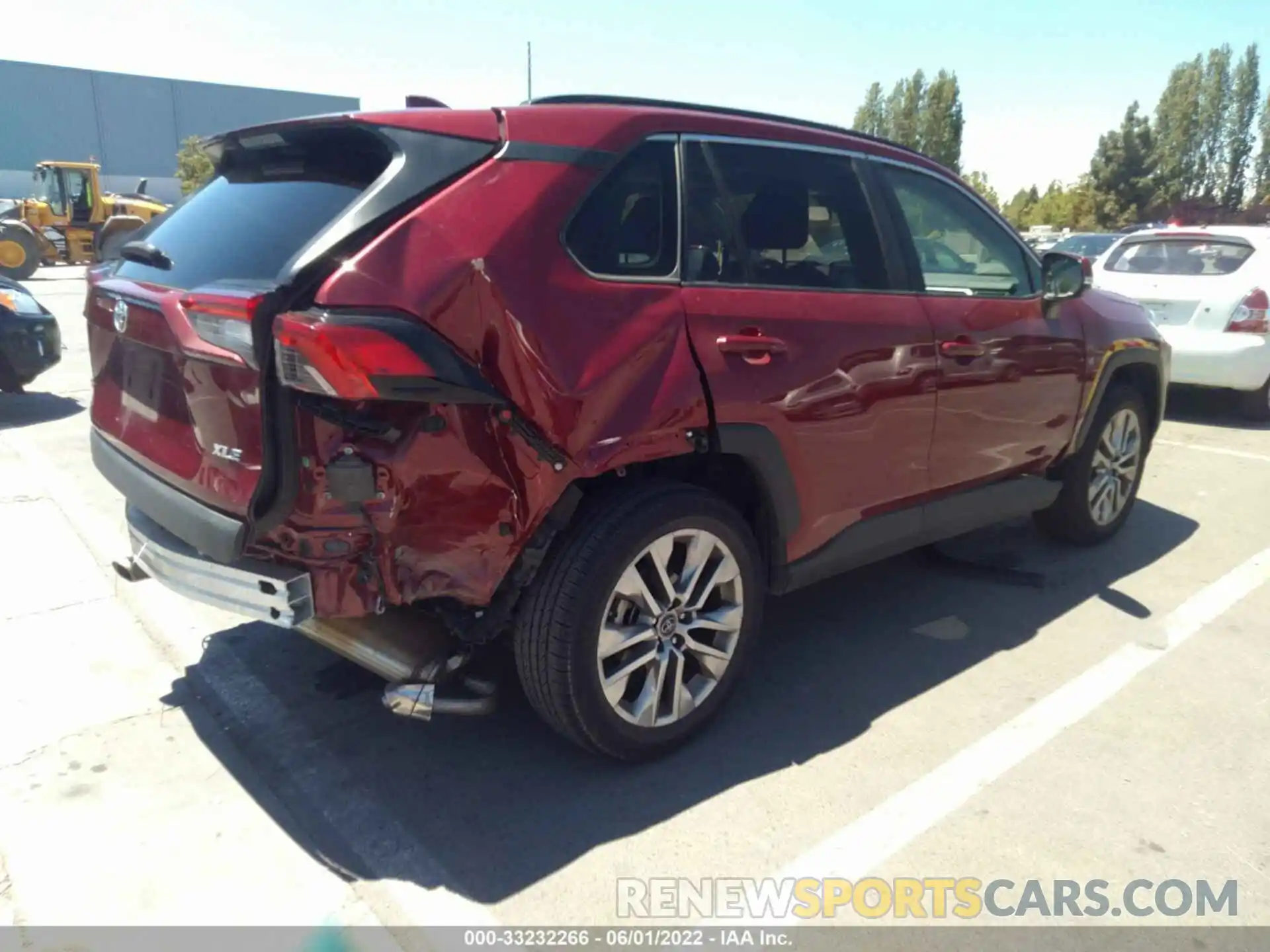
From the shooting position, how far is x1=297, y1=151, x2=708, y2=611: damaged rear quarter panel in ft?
7.76

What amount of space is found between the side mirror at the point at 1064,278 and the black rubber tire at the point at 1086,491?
758 mm

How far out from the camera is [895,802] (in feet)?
9.32

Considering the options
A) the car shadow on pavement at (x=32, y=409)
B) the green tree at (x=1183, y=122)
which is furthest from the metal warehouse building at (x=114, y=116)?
the car shadow on pavement at (x=32, y=409)

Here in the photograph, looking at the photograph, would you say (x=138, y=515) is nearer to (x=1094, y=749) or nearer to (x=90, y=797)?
(x=90, y=797)

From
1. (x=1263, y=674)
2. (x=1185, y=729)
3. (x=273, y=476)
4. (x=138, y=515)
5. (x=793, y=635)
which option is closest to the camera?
(x=273, y=476)

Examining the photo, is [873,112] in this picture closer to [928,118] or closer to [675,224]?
[928,118]

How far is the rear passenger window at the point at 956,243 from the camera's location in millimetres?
3725

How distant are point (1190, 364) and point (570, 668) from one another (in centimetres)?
747

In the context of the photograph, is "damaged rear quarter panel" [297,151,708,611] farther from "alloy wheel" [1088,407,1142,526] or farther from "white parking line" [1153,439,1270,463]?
"white parking line" [1153,439,1270,463]

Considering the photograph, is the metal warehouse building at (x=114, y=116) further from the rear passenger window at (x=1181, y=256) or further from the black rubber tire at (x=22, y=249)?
the rear passenger window at (x=1181, y=256)

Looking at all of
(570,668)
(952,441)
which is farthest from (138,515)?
(952,441)

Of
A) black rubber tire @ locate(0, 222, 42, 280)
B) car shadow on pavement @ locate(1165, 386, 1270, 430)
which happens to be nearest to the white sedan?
car shadow on pavement @ locate(1165, 386, 1270, 430)

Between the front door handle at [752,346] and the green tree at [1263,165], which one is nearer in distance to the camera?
the front door handle at [752,346]

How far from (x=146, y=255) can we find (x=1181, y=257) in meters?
8.77
